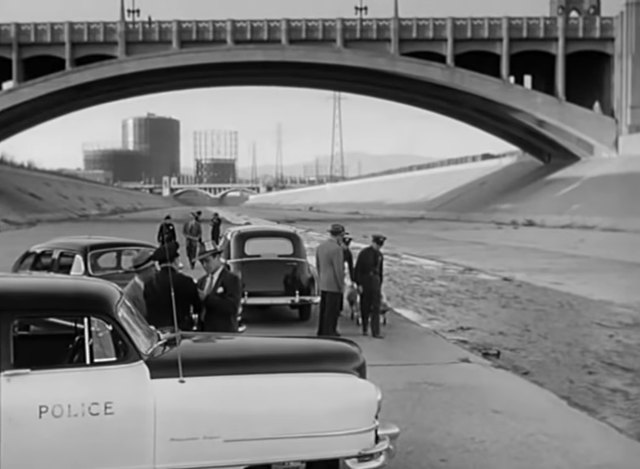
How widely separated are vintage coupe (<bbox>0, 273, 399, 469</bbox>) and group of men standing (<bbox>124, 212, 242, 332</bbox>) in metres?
2.69

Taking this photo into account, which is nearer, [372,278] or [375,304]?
[372,278]

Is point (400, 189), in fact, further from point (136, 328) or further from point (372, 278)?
point (136, 328)

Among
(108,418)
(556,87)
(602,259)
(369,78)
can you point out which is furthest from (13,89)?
(108,418)

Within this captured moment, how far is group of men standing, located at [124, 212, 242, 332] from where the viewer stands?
23.6ft

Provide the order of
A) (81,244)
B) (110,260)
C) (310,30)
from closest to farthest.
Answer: (81,244)
(110,260)
(310,30)

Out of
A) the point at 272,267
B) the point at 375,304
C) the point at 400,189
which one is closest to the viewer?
the point at 375,304

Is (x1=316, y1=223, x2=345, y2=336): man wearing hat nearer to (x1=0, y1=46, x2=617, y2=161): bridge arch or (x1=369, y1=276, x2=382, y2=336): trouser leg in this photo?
(x1=369, y1=276, x2=382, y2=336): trouser leg

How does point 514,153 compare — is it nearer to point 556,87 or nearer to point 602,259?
point 556,87

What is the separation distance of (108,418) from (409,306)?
37.7 ft

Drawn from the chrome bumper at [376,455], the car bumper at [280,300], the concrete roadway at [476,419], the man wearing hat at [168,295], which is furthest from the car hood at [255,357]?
the car bumper at [280,300]

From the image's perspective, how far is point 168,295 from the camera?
723cm

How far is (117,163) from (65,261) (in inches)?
6982

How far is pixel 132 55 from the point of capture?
54281 mm

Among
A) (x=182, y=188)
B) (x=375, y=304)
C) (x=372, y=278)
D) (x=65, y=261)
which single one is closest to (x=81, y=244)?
(x=65, y=261)
